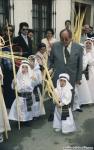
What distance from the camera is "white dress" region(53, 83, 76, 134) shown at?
616 cm

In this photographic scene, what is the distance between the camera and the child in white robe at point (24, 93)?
633 centimetres

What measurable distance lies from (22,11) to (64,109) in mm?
4229

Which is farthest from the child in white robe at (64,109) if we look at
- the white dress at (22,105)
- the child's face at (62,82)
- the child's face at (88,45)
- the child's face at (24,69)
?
the child's face at (88,45)

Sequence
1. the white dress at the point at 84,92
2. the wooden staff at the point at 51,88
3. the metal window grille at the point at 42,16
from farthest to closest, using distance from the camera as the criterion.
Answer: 1. the metal window grille at the point at 42,16
2. the white dress at the point at 84,92
3. the wooden staff at the point at 51,88

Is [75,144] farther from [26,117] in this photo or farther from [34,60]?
[34,60]

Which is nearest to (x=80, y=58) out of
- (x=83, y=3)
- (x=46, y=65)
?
(x=46, y=65)

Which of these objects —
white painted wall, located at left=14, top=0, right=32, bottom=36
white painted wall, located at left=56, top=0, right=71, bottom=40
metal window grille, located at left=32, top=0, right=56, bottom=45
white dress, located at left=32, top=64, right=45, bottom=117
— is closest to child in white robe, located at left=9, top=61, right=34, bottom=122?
white dress, located at left=32, top=64, right=45, bottom=117

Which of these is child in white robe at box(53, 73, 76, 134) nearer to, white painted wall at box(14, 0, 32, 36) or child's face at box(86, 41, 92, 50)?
child's face at box(86, 41, 92, 50)

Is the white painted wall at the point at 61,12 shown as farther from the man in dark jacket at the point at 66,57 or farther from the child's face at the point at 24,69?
the child's face at the point at 24,69

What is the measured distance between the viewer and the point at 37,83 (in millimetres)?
6723

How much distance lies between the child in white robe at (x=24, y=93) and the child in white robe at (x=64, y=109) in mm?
528

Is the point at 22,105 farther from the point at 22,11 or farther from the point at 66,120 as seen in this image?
the point at 22,11

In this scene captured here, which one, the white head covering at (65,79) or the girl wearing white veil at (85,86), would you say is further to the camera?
the girl wearing white veil at (85,86)

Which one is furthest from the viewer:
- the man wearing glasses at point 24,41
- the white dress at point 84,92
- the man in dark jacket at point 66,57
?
the white dress at point 84,92
